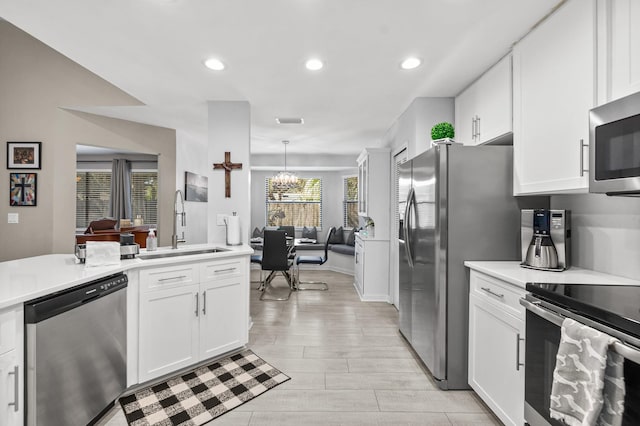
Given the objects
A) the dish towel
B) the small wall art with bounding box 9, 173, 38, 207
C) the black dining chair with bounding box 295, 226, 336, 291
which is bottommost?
the black dining chair with bounding box 295, 226, 336, 291

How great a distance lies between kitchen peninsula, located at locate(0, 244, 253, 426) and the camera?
136cm

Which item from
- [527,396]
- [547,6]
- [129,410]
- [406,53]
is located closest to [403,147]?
[406,53]

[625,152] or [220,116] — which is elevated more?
[220,116]

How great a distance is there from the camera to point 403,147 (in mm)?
3691

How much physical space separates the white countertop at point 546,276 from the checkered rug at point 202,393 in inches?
66.9

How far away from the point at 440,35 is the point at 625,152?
136cm

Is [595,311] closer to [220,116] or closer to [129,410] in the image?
[129,410]

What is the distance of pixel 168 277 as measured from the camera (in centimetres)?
230

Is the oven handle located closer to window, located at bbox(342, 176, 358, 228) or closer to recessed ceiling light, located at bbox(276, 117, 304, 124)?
recessed ceiling light, located at bbox(276, 117, 304, 124)

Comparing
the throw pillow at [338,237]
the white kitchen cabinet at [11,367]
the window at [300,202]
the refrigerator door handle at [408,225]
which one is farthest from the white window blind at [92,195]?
the refrigerator door handle at [408,225]

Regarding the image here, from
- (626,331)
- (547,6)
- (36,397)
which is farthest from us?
(547,6)

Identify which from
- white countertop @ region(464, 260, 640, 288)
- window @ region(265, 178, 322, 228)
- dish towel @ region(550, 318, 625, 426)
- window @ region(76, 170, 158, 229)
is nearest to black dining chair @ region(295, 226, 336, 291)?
window @ region(265, 178, 322, 228)

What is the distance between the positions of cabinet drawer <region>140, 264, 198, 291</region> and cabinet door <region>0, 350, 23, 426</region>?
85 centimetres

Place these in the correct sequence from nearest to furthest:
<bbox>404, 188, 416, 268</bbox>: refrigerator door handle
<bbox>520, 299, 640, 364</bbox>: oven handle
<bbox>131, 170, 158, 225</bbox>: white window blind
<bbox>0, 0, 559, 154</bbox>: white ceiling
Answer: <bbox>520, 299, 640, 364</bbox>: oven handle → <bbox>0, 0, 559, 154</bbox>: white ceiling → <bbox>404, 188, 416, 268</bbox>: refrigerator door handle → <bbox>131, 170, 158, 225</bbox>: white window blind
